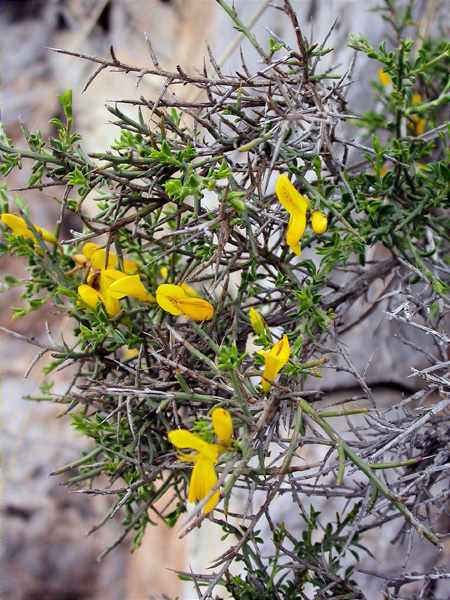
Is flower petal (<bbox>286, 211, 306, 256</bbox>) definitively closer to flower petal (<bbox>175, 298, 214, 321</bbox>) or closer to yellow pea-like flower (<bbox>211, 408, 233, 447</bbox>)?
flower petal (<bbox>175, 298, 214, 321</bbox>)

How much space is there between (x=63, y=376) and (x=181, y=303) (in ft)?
6.65

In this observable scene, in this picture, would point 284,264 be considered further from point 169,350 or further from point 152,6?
point 152,6

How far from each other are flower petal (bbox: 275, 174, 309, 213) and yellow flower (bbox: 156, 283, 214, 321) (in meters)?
0.14

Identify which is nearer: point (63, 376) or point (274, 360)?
point (274, 360)

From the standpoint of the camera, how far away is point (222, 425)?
2.08 feet

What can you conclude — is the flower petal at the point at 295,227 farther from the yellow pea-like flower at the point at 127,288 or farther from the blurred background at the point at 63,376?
the blurred background at the point at 63,376

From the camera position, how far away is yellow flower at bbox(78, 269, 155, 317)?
821mm

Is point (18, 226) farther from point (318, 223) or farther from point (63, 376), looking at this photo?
point (63, 376)

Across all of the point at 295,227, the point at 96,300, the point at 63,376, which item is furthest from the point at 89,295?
the point at 63,376

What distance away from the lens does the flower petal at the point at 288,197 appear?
0.74m

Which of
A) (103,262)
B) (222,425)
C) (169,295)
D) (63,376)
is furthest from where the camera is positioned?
(63,376)

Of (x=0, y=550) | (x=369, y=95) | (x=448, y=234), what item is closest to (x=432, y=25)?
(x=369, y=95)

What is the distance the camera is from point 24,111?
3.04m

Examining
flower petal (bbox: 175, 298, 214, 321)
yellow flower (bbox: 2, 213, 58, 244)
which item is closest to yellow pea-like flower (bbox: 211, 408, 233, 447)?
flower petal (bbox: 175, 298, 214, 321)
